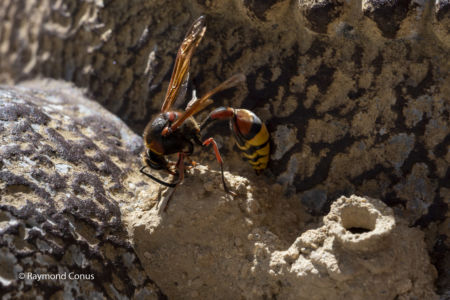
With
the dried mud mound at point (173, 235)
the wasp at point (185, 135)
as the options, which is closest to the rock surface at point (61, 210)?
the dried mud mound at point (173, 235)

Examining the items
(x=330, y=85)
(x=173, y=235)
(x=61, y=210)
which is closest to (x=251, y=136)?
(x=330, y=85)

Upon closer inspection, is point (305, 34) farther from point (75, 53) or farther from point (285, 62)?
point (75, 53)

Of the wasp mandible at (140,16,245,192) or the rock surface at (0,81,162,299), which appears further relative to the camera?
the wasp mandible at (140,16,245,192)

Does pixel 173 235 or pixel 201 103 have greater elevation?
pixel 201 103

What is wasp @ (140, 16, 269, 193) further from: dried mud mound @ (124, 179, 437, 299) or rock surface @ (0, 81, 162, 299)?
rock surface @ (0, 81, 162, 299)

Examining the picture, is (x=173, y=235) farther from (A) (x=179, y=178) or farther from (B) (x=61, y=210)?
(B) (x=61, y=210)

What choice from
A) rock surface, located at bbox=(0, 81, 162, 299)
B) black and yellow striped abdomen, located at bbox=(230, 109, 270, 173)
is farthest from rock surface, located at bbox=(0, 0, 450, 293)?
rock surface, located at bbox=(0, 81, 162, 299)

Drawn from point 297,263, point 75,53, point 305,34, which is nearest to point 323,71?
point 305,34
